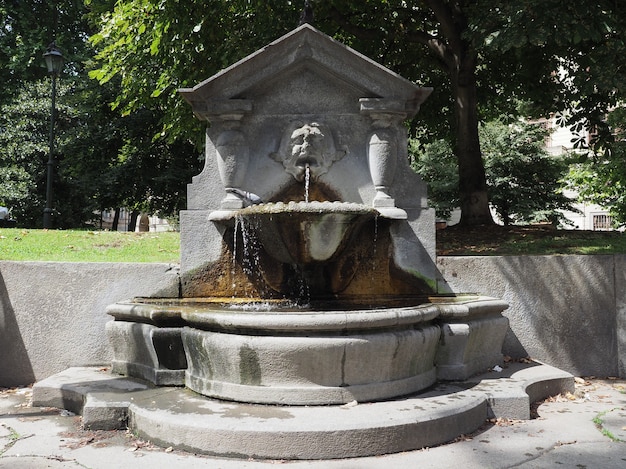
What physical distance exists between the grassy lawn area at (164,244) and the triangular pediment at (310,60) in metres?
2.18

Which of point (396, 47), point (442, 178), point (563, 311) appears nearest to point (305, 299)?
point (563, 311)

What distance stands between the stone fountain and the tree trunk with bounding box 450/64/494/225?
5.01 metres

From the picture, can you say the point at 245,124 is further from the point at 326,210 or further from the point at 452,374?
the point at 452,374

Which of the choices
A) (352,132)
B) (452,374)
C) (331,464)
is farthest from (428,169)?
(331,464)

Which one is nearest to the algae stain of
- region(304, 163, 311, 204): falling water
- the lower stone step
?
the lower stone step

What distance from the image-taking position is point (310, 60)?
700cm

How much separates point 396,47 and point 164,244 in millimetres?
7050

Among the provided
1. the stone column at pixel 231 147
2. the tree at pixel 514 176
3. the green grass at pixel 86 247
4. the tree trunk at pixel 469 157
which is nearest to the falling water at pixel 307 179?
the stone column at pixel 231 147

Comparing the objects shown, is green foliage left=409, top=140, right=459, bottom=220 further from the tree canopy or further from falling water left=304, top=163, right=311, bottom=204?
falling water left=304, top=163, right=311, bottom=204

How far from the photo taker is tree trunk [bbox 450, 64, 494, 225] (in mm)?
11664

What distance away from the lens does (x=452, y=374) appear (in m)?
5.59

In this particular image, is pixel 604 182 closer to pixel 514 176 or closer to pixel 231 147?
pixel 514 176

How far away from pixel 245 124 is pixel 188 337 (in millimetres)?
2860

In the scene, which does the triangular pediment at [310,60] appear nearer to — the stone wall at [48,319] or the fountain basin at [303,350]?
the stone wall at [48,319]
